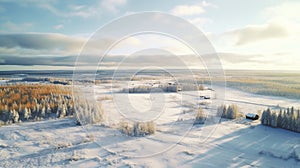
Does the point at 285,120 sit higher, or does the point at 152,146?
the point at 285,120

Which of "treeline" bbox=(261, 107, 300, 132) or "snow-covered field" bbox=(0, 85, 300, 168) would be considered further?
"treeline" bbox=(261, 107, 300, 132)

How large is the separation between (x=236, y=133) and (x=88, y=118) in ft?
17.4

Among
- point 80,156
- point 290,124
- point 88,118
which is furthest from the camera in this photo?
point 88,118

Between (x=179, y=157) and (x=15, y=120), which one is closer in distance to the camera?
(x=179, y=157)

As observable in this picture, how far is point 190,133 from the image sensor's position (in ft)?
19.2

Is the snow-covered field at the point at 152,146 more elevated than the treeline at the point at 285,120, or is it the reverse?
the treeline at the point at 285,120

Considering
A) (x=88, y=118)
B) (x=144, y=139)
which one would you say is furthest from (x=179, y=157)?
(x=88, y=118)

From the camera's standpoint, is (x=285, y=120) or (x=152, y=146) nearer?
(x=152, y=146)

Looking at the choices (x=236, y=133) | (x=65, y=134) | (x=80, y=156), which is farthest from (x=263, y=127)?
(x=65, y=134)

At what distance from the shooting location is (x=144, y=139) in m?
5.30

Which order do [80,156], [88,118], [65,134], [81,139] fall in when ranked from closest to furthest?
[80,156], [81,139], [65,134], [88,118]

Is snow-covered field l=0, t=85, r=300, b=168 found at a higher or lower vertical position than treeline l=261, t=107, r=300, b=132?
lower

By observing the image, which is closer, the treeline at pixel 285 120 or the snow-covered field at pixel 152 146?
the snow-covered field at pixel 152 146

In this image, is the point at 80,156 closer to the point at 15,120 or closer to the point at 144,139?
the point at 144,139
